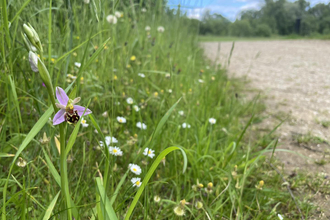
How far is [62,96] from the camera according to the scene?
1.79 feet

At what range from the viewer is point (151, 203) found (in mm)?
1036

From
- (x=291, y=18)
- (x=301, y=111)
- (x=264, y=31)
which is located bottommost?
(x=301, y=111)

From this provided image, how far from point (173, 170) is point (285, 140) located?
945mm

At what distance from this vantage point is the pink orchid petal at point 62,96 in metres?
0.54

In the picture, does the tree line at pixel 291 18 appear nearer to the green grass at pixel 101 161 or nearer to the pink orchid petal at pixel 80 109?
the green grass at pixel 101 161

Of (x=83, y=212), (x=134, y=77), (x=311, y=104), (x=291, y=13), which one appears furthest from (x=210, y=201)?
(x=291, y=13)

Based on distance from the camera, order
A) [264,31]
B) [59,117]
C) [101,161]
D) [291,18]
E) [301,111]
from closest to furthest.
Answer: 1. [59,117]
2. [101,161]
3. [301,111]
4. [264,31]
5. [291,18]

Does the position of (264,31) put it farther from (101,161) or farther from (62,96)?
(62,96)

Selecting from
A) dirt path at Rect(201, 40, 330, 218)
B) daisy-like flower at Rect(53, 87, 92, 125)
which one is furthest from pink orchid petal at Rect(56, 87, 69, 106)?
dirt path at Rect(201, 40, 330, 218)

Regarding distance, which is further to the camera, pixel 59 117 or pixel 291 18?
pixel 291 18

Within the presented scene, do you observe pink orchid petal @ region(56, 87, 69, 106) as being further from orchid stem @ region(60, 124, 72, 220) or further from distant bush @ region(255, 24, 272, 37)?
distant bush @ region(255, 24, 272, 37)

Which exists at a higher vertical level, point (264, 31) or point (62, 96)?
point (264, 31)

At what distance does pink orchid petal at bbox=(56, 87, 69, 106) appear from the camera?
1.77 ft

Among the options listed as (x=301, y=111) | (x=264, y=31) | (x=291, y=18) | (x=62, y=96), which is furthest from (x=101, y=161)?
(x=291, y=18)
